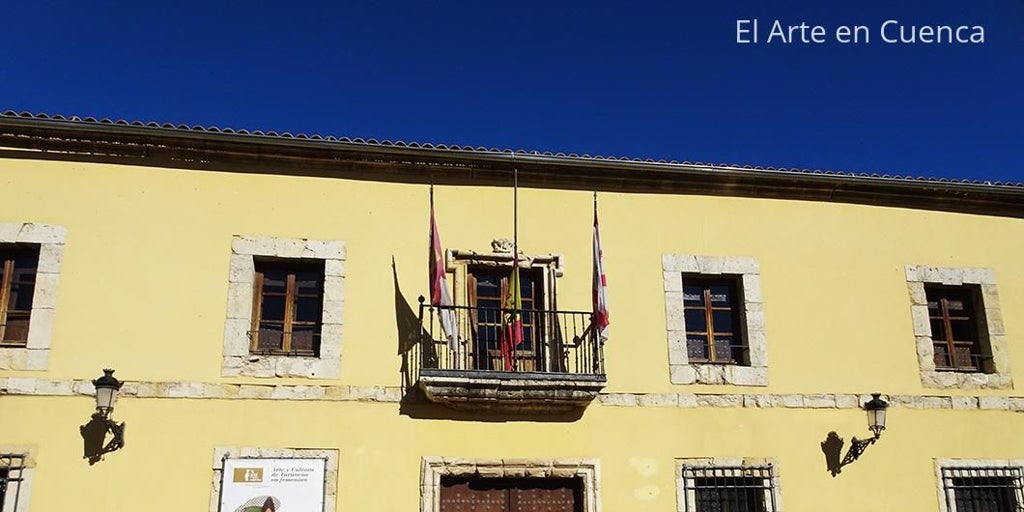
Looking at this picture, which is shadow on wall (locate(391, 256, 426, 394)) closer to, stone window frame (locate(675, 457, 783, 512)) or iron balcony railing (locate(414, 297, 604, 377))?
iron balcony railing (locate(414, 297, 604, 377))

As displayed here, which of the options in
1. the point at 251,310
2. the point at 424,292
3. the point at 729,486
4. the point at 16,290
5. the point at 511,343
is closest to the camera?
the point at 16,290

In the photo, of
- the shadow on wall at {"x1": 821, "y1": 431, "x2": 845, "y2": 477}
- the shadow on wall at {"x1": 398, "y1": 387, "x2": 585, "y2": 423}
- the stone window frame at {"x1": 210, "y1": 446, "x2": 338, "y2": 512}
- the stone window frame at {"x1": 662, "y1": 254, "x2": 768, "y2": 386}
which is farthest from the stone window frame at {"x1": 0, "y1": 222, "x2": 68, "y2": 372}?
the shadow on wall at {"x1": 821, "y1": 431, "x2": 845, "y2": 477}

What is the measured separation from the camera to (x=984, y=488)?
342 inches

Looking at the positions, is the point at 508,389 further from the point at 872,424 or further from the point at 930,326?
the point at 930,326

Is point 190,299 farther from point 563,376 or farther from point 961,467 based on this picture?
point 961,467

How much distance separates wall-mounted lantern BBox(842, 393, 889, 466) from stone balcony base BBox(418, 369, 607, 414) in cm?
254

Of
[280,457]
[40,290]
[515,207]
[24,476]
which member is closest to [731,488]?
[515,207]

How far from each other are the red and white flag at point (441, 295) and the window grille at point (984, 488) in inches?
192

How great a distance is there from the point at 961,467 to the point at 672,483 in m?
2.86

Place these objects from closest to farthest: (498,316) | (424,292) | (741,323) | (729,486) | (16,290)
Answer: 1. (16,290)
2. (729,486)
3. (424,292)
4. (498,316)
5. (741,323)

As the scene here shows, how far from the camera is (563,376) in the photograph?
7895 millimetres

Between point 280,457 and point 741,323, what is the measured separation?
4490mm

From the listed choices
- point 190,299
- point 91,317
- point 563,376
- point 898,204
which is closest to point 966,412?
point 898,204

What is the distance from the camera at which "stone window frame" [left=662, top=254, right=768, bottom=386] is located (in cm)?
852
